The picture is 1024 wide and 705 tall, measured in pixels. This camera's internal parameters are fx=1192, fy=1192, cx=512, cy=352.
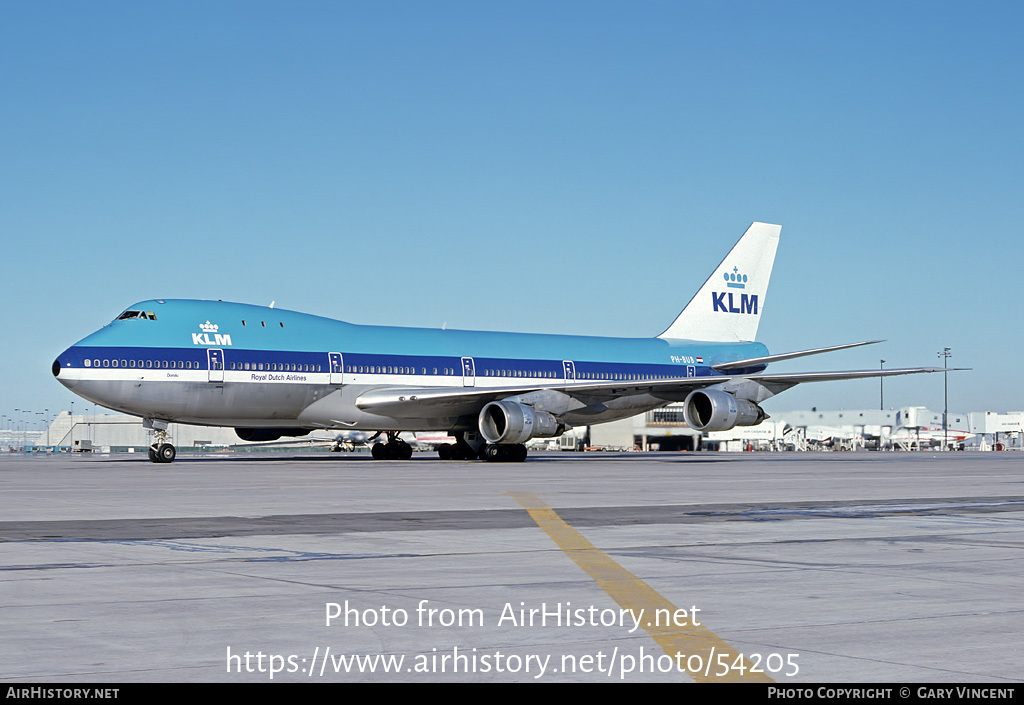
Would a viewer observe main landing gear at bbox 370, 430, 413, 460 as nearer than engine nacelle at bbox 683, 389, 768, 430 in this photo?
No

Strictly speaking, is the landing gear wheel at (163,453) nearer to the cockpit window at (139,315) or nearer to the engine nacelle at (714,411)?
the cockpit window at (139,315)

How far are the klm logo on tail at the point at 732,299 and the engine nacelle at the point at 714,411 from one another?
936 centimetres

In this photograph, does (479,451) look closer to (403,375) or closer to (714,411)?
(403,375)

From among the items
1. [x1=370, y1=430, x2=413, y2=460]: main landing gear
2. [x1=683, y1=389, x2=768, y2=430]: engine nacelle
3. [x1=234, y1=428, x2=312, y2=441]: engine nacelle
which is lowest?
[x1=370, y1=430, x2=413, y2=460]: main landing gear

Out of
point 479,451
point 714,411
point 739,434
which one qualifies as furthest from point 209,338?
point 739,434

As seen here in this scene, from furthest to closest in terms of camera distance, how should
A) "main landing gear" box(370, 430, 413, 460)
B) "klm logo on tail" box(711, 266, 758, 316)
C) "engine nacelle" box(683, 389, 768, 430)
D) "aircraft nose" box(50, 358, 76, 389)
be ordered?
"klm logo on tail" box(711, 266, 758, 316) → "main landing gear" box(370, 430, 413, 460) → "engine nacelle" box(683, 389, 768, 430) → "aircraft nose" box(50, 358, 76, 389)

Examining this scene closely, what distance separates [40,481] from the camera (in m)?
27.4

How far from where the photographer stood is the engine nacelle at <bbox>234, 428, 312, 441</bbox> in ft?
145

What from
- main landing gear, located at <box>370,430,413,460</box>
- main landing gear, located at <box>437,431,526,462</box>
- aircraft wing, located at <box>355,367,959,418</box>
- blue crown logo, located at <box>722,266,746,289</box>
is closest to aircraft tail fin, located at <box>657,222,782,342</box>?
blue crown logo, located at <box>722,266,746,289</box>

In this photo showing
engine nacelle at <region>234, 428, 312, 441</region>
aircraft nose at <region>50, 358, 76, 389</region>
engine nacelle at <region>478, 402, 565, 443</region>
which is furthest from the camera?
engine nacelle at <region>234, 428, 312, 441</region>

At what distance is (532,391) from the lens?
4281 cm

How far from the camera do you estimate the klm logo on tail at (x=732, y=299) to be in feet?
174

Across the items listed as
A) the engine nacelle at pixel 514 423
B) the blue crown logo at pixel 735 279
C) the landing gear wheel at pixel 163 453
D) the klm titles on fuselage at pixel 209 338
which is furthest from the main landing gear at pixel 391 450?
the blue crown logo at pixel 735 279

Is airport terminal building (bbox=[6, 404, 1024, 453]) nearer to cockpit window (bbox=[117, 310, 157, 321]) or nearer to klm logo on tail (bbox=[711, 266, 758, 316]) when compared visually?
klm logo on tail (bbox=[711, 266, 758, 316])
